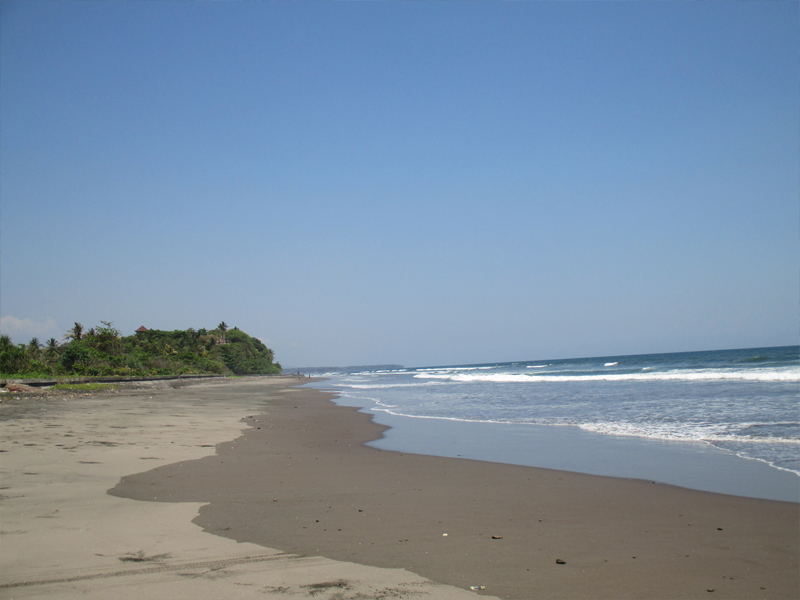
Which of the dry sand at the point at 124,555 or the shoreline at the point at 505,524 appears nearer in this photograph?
the dry sand at the point at 124,555

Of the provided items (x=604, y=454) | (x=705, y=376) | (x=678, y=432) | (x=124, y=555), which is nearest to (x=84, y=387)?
(x=124, y=555)

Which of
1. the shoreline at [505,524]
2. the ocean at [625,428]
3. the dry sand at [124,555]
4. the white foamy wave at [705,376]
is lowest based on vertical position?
the white foamy wave at [705,376]

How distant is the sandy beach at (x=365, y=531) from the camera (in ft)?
12.2

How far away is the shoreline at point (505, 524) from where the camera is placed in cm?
396

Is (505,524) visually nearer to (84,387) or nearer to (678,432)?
(678,432)

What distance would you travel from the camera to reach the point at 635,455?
891 centimetres

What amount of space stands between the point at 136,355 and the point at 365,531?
54.8 metres

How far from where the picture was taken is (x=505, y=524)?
5.20m

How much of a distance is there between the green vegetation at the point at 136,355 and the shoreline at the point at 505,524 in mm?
30485

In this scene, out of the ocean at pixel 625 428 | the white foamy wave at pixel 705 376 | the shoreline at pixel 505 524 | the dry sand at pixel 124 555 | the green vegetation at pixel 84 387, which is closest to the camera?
the dry sand at pixel 124 555

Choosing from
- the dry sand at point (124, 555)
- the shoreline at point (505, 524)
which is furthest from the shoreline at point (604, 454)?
the dry sand at point (124, 555)

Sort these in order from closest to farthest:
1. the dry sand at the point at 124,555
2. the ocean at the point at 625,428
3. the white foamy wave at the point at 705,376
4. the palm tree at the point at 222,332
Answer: the dry sand at the point at 124,555, the ocean at the point at 625,428, the white foamy wave at the point at 705,376, the palm tree at the point at 222,332

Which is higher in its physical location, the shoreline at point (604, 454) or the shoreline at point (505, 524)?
the shoreline at point (505, 524)

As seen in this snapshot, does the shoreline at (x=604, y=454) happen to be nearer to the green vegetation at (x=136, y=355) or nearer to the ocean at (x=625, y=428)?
the ocean at (x=625, y=428)
